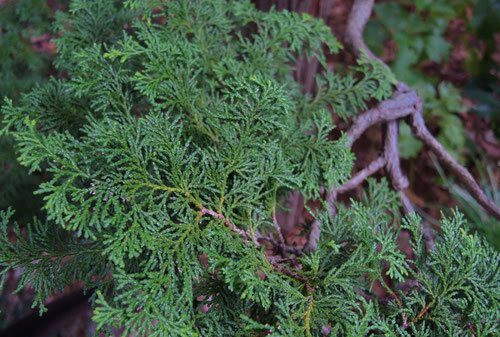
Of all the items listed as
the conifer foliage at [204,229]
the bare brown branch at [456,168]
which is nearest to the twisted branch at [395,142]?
the bare brown branch at [456,168]

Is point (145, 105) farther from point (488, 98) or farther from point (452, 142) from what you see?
point (488, 98)

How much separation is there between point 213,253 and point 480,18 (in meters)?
1.72

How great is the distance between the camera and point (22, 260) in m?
0.58

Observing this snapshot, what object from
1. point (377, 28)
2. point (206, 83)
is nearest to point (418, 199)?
point (377, 28)

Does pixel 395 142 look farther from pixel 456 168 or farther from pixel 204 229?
pixel 204 229

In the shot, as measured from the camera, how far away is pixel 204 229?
55 centimetres

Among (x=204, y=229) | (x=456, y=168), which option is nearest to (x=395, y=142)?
(x=456, y=168)

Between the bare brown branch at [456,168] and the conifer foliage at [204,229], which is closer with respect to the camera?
the conifer foliage at [204,229]

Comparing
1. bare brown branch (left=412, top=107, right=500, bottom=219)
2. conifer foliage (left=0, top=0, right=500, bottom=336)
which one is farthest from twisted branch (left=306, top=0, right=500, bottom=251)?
conifer foliage (left=0, top=0, right=500, bottom=336)

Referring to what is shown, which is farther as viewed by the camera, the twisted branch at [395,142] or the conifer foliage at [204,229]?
the twisted branch at [395,142]

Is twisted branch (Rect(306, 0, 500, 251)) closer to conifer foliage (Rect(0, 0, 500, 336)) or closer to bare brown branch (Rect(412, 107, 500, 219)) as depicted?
bare brown branch (Rect(412, 107, 500, 219))

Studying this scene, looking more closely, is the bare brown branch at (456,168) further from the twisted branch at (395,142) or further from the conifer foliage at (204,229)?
the conifer foliage at (204,229)

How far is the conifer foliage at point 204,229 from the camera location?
52cm

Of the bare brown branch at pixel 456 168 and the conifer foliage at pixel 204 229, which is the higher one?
the conifer foliage at pixel 204 229
